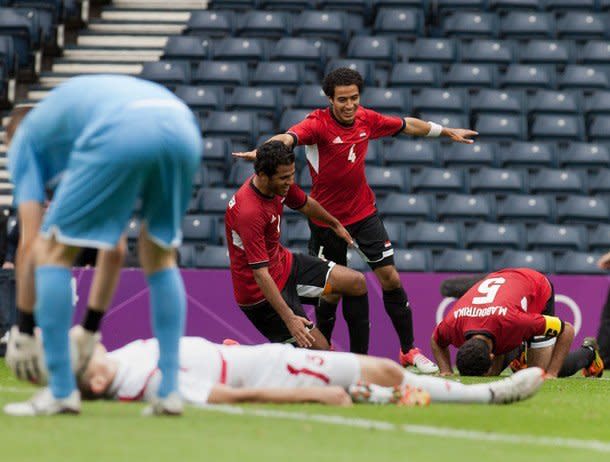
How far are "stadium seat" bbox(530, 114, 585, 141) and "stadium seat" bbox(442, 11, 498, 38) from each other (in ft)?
5.71

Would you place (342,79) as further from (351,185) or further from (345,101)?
(351,185)

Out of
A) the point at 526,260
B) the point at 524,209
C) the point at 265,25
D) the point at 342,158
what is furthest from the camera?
the point at 265,25

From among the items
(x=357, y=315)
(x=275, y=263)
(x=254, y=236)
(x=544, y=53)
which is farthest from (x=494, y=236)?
(x=254, y=236)

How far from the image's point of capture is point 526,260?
45.1 feet

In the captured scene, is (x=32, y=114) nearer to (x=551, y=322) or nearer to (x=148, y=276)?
(x=148, y=276)

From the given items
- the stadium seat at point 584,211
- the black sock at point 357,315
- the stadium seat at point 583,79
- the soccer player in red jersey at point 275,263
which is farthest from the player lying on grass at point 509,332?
the stadium seat at point 583,79

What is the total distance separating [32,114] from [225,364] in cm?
142

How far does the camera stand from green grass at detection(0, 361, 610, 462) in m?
4.32

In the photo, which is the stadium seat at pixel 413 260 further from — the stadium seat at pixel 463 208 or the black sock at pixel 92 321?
the black sock at pixel 92 321

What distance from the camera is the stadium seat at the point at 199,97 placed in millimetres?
15734

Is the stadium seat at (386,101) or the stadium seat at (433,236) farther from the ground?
the stadium seat at (386,101)

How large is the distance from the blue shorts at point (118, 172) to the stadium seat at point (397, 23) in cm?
1239

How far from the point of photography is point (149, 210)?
16.8 ft

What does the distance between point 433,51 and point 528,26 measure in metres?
1.38
